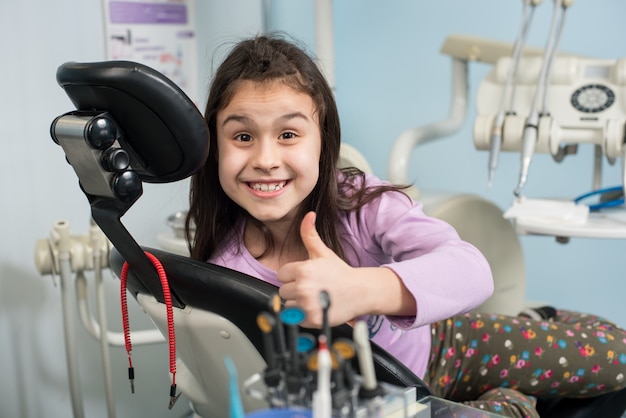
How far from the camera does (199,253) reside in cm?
113

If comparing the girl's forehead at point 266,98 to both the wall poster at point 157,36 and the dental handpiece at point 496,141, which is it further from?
the wall poster at point 157,36

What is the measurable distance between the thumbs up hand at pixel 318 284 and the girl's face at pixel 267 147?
9.8 inches

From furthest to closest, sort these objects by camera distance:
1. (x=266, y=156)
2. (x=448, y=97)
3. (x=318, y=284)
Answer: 1. (x=448, y=97)
2. (x=266, y=156)
3. (x=318, y=284)

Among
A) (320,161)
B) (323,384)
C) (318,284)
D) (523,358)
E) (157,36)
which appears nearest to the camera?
(323,384)

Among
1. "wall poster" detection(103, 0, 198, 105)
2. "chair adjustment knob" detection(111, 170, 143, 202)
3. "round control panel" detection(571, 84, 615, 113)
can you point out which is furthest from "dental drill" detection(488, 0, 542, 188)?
"chair adjustment knob" detection(111, 170, 143, 202)

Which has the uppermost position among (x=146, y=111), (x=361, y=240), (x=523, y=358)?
(x=146, y=111)

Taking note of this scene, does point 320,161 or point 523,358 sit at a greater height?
point 320,161

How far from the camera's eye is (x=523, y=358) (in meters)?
1.24

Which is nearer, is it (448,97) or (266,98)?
(266,98)

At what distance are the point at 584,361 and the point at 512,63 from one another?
63 centimetres

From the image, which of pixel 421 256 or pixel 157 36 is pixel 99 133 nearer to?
pixel 421 256

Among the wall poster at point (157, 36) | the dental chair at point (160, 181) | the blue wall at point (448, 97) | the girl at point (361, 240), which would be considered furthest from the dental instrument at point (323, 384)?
the blue wall at point (448, 97)

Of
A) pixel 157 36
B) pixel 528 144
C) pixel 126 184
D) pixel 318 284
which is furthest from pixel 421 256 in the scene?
pixel 157 36

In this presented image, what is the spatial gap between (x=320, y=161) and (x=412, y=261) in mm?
310
